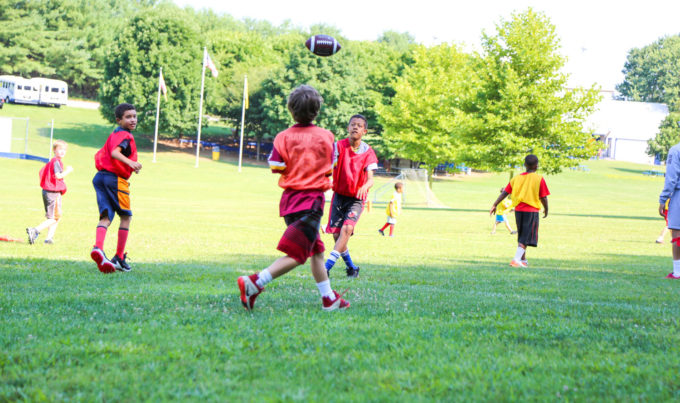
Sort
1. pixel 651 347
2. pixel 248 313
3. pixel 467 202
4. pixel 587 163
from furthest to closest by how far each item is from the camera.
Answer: pixel 587 163 → pixel 467 202 → pixel 248 313 → pixel 651 347

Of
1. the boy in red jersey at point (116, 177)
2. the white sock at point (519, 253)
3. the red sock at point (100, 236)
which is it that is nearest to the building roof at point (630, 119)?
the white sock at point (519, 253)

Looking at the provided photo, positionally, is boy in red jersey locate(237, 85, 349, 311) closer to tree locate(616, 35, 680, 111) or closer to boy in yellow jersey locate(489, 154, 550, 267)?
boy in yellow jersey locate(489, 154, 550, 267)

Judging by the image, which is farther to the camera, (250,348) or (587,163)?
(587,163)

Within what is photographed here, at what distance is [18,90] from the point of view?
76562mm

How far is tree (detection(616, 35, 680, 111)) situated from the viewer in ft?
415

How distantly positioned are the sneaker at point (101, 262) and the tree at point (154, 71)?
57.1 m

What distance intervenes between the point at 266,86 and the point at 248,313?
2436 inches

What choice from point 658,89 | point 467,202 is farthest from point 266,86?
point 658,89

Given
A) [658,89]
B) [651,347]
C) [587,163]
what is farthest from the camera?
[658,89]

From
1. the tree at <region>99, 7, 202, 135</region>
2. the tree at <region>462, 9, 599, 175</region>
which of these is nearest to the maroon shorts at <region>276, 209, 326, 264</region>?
the tree at <region>462, 9, 599, 175</region>

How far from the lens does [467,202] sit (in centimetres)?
4300

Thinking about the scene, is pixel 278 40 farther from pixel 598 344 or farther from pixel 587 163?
pixel 598 344

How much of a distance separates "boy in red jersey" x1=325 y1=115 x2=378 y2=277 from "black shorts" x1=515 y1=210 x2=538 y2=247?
3855 millimetres

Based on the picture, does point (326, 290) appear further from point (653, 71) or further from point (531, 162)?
point (653, 71)
